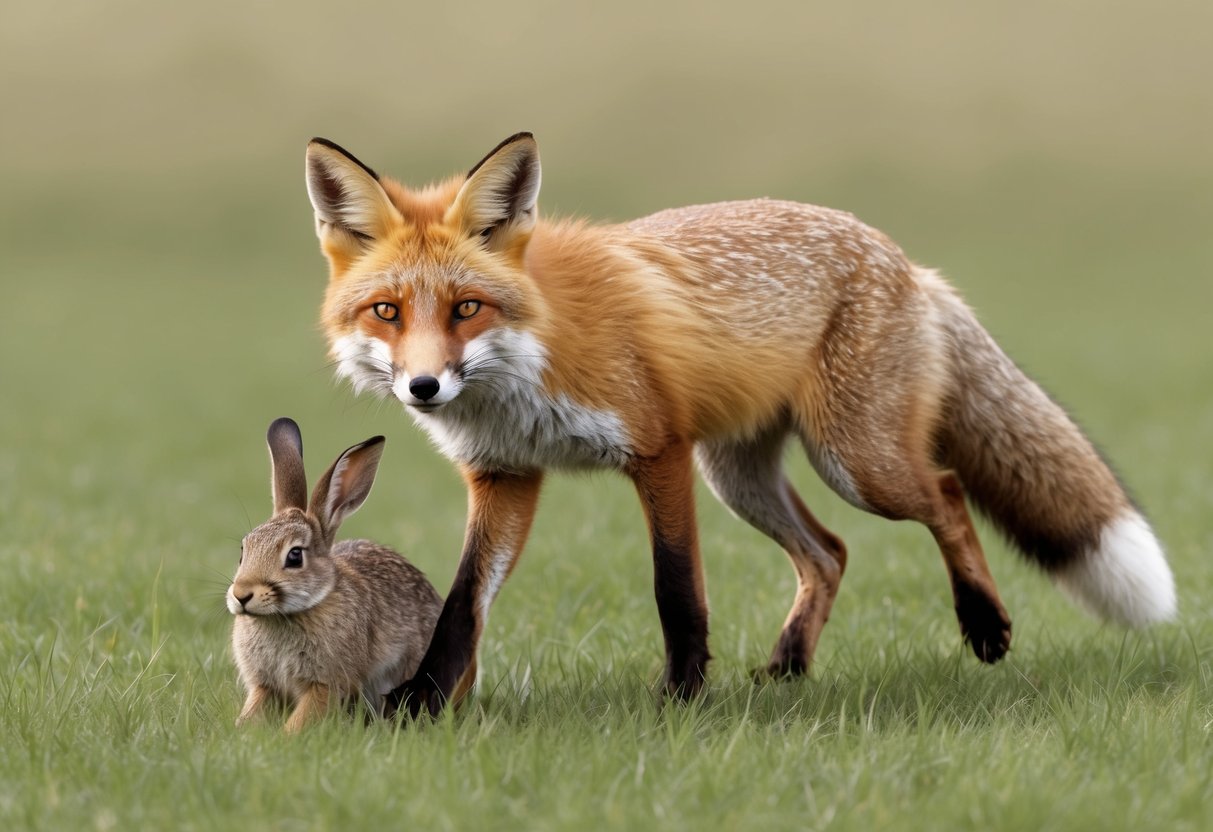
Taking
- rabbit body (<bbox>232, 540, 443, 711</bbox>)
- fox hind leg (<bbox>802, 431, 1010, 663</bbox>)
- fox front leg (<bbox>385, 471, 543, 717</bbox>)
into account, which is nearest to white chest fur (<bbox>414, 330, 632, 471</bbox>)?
fox front leg (<bbox>385, 471, 543, 717</bbox>)

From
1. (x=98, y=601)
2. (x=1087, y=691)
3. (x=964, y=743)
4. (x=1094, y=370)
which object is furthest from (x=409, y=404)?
(x=1094, y=370)

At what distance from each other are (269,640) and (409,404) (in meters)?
1.08

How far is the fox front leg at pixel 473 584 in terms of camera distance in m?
5.00

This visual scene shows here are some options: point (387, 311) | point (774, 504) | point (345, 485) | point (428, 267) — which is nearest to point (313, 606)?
point (345, 485)

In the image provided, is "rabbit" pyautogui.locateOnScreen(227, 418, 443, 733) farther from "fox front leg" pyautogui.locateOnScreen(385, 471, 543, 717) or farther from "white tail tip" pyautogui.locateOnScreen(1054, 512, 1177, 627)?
"white tail tip" pyautogui.locateOnScreen(1054, 512, 1177, 627)

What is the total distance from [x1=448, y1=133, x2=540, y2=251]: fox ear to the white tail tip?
2.77m

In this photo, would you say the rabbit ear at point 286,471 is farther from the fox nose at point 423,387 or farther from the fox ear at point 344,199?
the fox nose at point 423,387

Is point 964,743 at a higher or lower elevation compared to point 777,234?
lower

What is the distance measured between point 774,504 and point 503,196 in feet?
6.95

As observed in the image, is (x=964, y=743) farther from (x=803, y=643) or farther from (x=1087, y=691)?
(x=803, y=643)

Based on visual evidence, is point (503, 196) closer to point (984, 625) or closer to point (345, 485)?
point (345, 485)

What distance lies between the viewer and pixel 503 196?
4.83 metres

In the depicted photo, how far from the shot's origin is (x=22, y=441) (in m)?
13.5

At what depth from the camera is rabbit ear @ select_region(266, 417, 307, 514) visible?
16.7 ft
